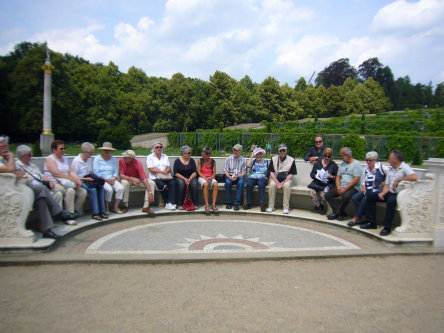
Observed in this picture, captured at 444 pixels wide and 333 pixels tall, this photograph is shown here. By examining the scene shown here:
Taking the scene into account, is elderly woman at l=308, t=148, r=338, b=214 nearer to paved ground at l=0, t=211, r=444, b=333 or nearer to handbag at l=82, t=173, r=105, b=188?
paved ground at l=0, t=211, r=444, b=333

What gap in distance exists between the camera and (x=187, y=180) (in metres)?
8.22

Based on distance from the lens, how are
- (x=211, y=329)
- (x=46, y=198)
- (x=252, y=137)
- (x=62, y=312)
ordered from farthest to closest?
(x=252, y=137), (x=46, y=198), (x=62, y=312), (x=211, y=329)

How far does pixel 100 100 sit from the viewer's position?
1984 inches

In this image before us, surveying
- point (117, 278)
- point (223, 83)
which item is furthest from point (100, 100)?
point (117, 278)

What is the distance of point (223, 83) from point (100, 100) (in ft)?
65.2

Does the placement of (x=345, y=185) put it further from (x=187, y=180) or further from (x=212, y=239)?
(x=187, y=180)

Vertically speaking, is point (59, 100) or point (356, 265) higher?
point (59, 100)

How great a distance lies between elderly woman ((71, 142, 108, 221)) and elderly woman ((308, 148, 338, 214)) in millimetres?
4624

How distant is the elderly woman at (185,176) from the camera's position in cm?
822

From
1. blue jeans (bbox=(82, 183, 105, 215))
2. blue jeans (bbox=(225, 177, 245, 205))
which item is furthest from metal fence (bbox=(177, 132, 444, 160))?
blue jeans (bbox=(82, 183, 105, 215))

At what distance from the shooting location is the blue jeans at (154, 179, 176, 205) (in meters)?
8.16

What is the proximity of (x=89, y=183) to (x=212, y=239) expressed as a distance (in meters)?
2.81

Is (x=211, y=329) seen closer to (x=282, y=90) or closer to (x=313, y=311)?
(x=313, y=311)

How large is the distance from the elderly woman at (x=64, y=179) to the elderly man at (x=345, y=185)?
5211 mm
